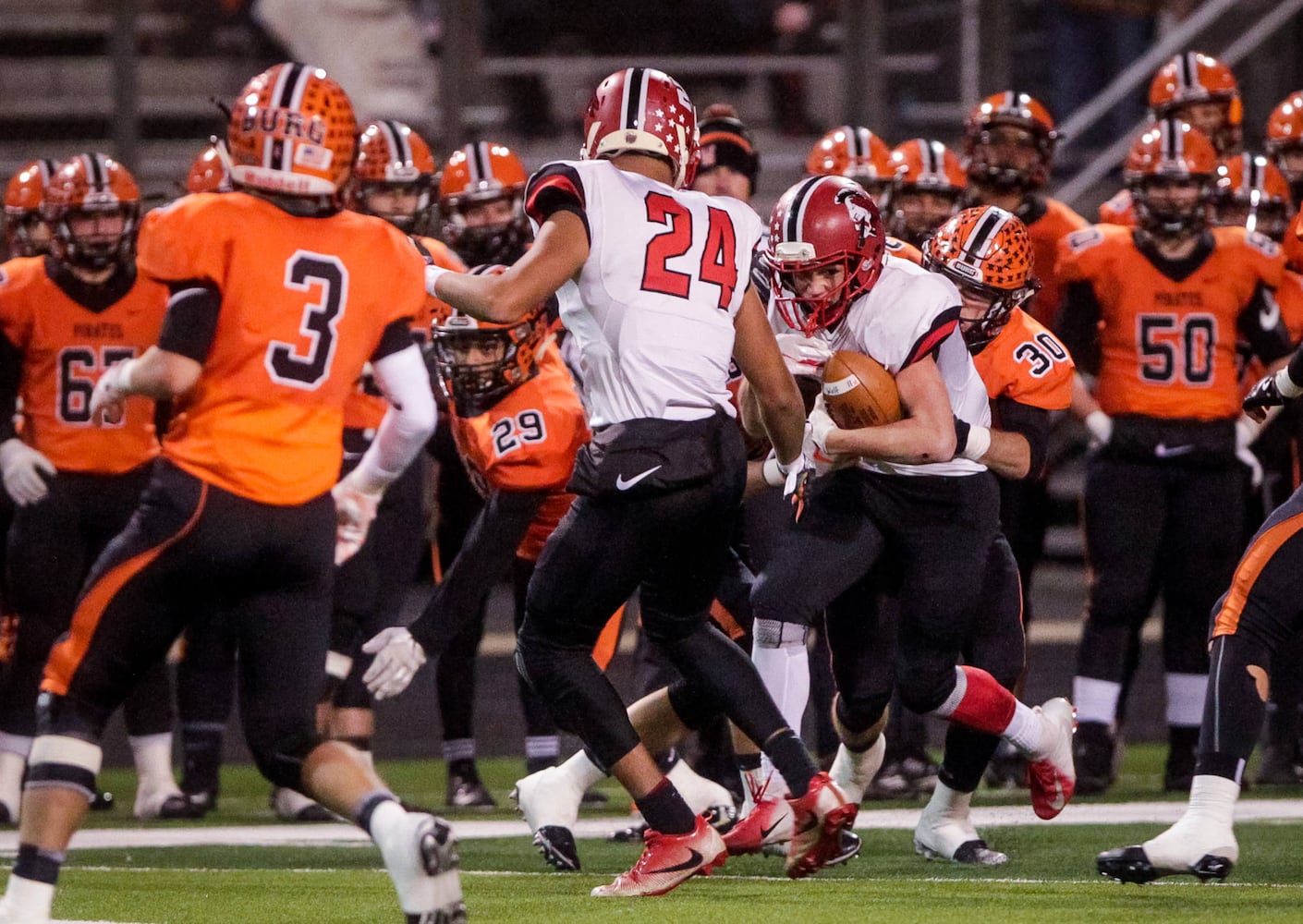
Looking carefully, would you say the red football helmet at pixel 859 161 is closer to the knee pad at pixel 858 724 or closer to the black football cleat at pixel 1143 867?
the knee pad at pixel 858 724

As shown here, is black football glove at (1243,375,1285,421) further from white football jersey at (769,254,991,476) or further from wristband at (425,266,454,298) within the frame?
wristband at (425,266,454,298)

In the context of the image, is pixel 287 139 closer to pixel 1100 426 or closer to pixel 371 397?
pixel 371 397

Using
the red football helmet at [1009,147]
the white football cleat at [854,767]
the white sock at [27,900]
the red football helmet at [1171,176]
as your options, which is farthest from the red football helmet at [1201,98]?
the white sock at [27,900]

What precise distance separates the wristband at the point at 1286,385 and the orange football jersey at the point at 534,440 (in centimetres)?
175

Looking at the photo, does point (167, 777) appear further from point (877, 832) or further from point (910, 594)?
point (910, 594)

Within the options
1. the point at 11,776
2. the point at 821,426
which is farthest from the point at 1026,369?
the point at 11,776

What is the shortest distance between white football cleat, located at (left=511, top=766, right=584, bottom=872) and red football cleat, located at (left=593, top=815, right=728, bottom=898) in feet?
1.76

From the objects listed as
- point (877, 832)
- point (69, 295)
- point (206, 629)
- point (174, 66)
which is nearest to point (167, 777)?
point (206, 629)

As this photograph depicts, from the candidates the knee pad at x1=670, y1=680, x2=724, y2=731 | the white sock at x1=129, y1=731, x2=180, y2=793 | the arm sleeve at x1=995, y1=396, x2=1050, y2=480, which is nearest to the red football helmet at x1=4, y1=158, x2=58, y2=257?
the white sock at x1=129, y1=731, x2=180, y2=793

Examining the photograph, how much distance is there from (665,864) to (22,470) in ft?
9.21

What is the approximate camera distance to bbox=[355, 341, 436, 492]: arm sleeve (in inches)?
176

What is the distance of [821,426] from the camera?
5.11 m

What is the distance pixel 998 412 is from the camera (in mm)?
5633

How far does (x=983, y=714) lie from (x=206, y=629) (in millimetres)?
2576
